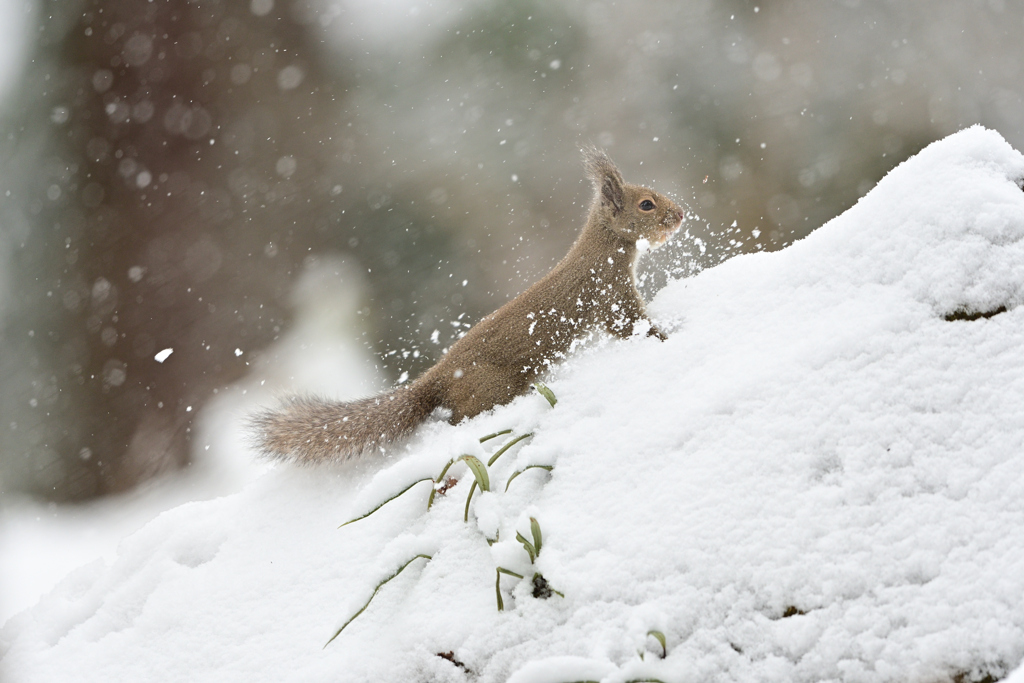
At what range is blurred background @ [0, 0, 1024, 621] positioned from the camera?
2.20 m

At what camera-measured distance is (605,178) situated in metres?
1.38

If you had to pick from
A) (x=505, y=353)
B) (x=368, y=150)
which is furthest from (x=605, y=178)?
(x=368, y=150)

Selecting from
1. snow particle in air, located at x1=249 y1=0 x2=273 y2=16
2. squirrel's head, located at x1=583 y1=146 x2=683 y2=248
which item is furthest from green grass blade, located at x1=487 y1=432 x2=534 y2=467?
snow particle in air, located at x1=249 y1=0 x2=273 y2=16

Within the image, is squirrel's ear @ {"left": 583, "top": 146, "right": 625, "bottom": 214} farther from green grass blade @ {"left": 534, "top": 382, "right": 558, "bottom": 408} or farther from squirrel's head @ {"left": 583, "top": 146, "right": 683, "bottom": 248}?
green grass blade @ {"left": 534, "top": 382, "right": 558, "bottom": 408}

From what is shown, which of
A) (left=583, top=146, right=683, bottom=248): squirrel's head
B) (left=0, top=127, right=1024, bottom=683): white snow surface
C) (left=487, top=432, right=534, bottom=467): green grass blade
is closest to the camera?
(left=0, top=127, right=1024, bottom=683): white snow surface

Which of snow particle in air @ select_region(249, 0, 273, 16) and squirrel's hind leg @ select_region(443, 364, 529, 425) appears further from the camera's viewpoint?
snow particle in air @ select_region(249, 0, 273, 16)

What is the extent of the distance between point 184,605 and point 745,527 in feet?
2.24

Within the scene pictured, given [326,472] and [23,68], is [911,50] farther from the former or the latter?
[23,68]

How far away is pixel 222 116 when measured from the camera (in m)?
2.40

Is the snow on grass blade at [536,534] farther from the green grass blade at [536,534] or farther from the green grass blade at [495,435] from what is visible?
the green grass blade at [495,435]

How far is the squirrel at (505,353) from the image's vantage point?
1.02 meters

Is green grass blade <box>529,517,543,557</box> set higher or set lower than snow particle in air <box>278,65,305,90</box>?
lower

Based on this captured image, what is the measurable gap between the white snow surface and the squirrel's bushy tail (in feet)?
0.34

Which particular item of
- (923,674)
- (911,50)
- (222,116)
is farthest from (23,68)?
(911,50)
